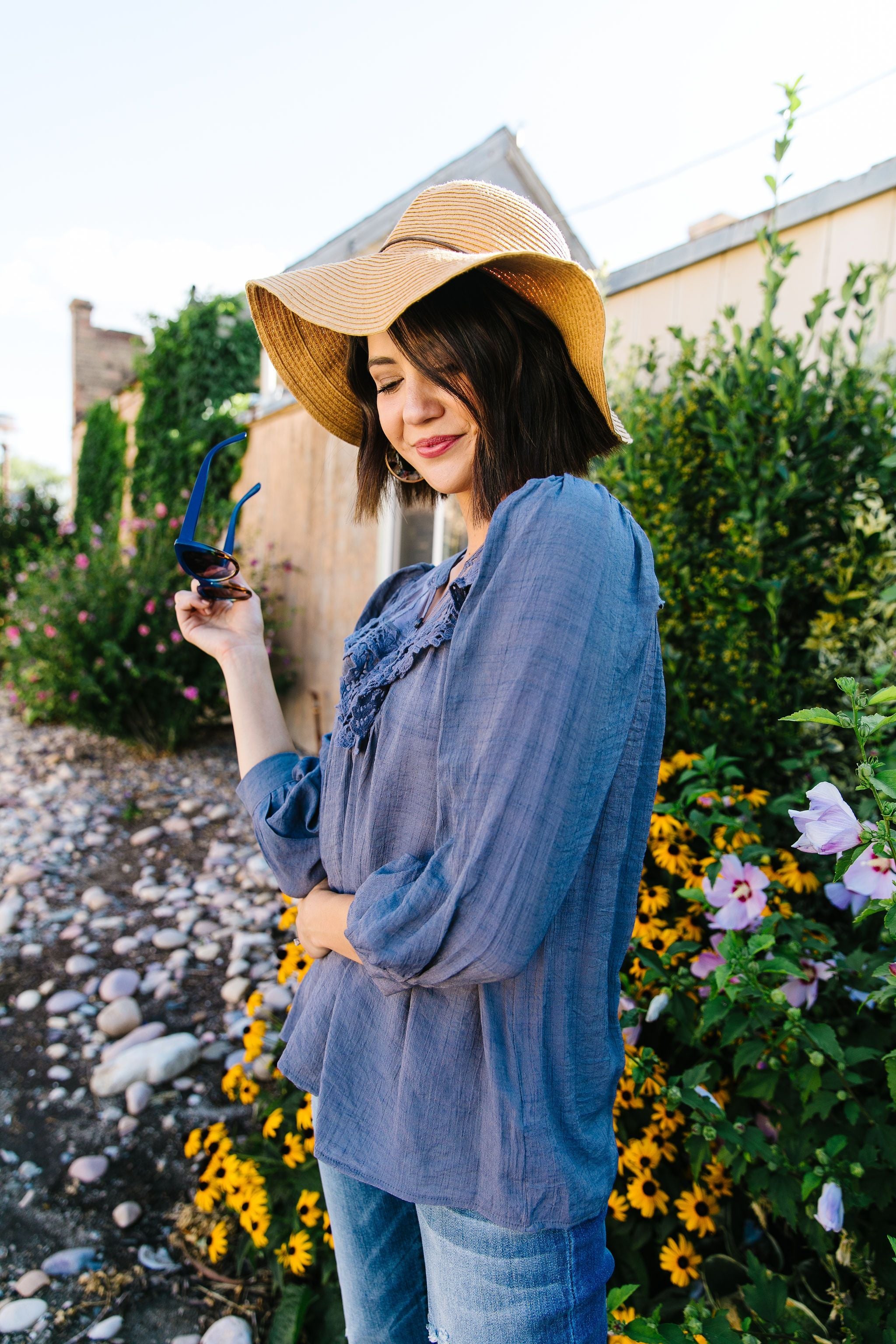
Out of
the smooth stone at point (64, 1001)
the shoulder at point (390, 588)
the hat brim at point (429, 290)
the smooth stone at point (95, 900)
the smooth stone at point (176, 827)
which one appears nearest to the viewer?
the hat brim at point (429, 290)

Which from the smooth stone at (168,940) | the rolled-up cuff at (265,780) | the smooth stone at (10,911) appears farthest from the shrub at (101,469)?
the rolled-up cuff at (265,780)

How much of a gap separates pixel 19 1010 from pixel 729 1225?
8.73ft

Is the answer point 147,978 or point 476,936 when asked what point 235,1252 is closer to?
point 147,978

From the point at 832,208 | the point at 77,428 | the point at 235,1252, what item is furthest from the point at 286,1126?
the point at 77,428

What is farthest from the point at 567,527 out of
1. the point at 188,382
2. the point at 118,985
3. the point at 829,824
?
the point at 188,382

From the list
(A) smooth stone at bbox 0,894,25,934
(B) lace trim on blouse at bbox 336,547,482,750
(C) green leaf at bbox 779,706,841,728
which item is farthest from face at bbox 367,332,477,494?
(A) smooth stone at bbox 0,894,25,934

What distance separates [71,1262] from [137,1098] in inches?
23.0

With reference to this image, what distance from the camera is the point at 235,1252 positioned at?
2.04 m

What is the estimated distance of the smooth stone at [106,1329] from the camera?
181cm

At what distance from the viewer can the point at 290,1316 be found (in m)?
1.71

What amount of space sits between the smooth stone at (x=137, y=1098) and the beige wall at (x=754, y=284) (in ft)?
10.6

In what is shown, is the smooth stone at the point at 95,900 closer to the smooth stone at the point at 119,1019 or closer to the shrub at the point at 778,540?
the smooth stone at the point at 119,1019

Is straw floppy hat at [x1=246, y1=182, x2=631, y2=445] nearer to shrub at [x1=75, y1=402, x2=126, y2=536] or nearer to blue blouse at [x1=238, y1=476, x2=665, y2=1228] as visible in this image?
blue blouse at [x1=238, y1=476, x2=665, y2=1228]

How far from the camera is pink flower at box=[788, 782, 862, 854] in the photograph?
91 cm
